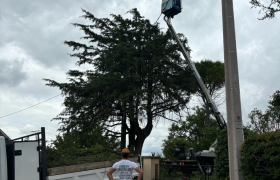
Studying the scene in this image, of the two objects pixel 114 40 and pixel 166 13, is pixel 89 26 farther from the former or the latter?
pixel 166 13

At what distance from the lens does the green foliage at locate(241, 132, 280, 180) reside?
24.0 ft

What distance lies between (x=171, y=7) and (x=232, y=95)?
50.9 ft

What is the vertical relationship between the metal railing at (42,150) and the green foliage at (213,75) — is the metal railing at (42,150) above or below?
below

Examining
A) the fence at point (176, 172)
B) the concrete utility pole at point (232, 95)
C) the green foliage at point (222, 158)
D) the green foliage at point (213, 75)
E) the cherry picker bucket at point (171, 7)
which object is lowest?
the fence at point (176, 172)

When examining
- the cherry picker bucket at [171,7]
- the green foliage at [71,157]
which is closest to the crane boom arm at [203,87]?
the cherry picker bucket at [171,7]

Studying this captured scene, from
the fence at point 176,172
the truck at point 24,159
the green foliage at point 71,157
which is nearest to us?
the truck at point 24,159

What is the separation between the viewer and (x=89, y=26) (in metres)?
28.2

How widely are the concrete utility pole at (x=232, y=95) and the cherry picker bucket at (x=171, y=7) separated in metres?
14.0

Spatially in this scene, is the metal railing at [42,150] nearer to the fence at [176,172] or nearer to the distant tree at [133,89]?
the fence at [176,172]

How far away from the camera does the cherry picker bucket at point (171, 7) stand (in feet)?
70.0

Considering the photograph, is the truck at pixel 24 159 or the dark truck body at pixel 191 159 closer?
the truck at pixel 24 159

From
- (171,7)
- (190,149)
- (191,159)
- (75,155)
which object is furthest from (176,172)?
(171,7)

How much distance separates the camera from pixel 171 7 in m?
21.3

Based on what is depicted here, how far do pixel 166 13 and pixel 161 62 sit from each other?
4030mm
